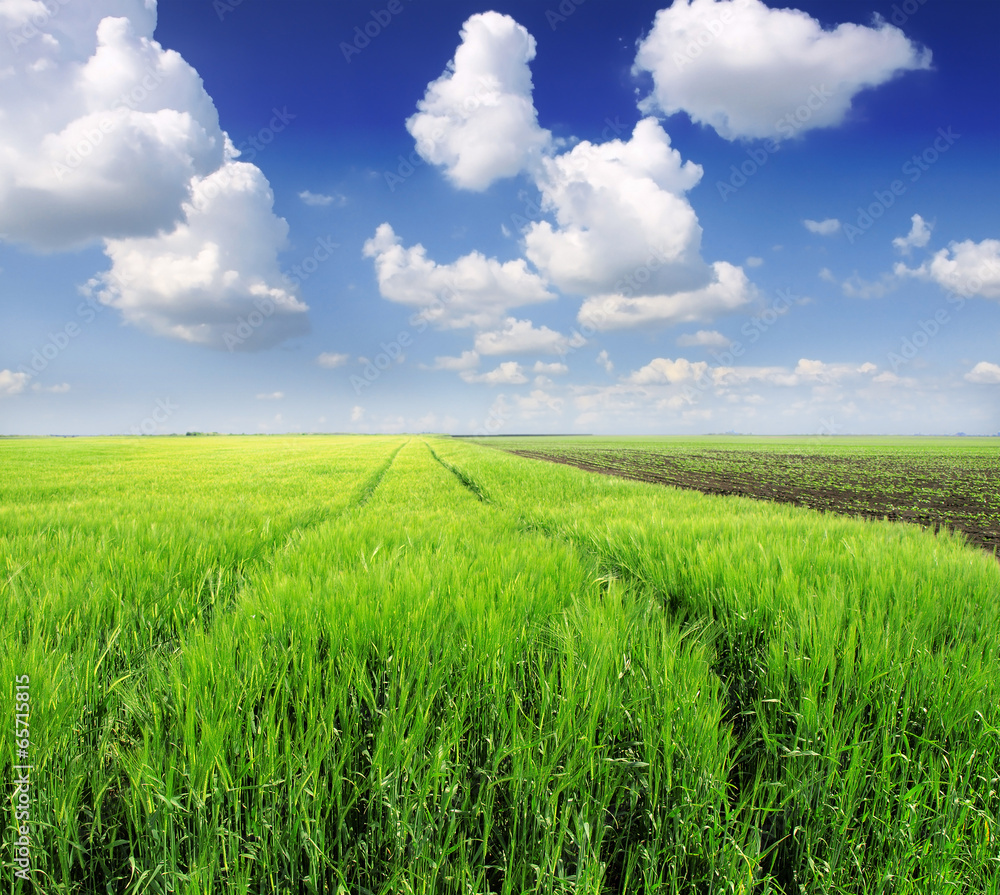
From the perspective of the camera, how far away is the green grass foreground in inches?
48.3

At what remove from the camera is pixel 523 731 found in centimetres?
157

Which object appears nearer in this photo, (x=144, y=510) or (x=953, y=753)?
(x=953, y=753)

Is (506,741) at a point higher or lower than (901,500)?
higher

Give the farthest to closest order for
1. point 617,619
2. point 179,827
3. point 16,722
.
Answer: point 617,619 → point 16,722 → point 179,827

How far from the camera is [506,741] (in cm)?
157

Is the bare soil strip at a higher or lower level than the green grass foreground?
lower

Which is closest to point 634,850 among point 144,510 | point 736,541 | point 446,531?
point 736,541

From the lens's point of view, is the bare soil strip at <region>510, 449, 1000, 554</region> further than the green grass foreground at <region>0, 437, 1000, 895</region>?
Yes

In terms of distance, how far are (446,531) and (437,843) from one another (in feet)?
11.6

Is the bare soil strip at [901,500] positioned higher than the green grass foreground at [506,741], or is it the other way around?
the green grass foreground at [506,741]

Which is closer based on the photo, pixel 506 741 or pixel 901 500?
pixel 506 741

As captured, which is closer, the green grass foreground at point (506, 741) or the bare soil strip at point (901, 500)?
the green grass foreground at point (506, 741)

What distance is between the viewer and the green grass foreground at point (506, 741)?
1228 millimetres

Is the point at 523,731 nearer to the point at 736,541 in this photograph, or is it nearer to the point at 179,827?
the point at 179,827
